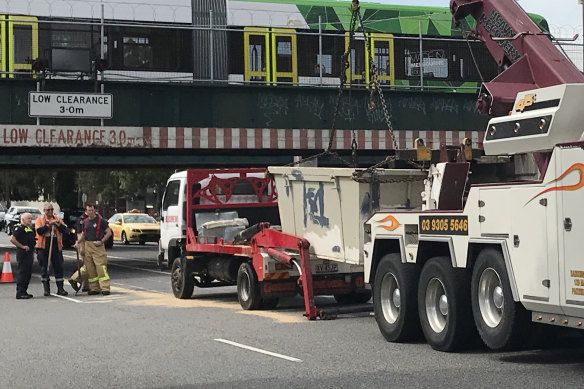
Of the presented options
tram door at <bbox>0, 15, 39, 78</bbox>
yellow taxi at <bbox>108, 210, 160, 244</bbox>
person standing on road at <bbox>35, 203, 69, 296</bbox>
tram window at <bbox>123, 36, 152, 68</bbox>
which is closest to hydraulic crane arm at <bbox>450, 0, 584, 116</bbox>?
person standing on road at <bbox>35, 203, 69, 296</bbox>

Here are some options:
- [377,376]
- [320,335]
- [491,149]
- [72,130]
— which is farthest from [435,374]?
[72,130]

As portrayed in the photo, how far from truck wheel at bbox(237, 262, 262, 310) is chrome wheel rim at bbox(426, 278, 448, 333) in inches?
210

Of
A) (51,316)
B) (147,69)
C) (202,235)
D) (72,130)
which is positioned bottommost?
(51,316)

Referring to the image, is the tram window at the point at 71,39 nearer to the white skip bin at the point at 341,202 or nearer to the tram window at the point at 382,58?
the tram window at the point at 382,58

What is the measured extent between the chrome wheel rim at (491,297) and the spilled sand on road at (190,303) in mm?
4745

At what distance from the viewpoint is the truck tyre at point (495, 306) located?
10109mm

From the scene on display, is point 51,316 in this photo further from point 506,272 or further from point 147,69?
point 147,69

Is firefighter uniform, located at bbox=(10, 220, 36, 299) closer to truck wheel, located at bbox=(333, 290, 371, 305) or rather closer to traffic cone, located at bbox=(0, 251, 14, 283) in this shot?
traffic cone, located at bbox=(0, 251, 14, 283)

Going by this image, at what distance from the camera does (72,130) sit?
24750 mm

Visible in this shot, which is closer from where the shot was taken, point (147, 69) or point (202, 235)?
point (202, 235)

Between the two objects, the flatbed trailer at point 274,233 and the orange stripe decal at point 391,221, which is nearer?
the orange stripe decal at point 391,221

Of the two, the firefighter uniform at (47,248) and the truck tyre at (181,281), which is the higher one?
the firefighter uniform at (47,248)

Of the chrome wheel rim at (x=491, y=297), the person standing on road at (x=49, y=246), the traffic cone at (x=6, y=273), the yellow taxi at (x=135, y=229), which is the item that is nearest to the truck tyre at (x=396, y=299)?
the chrome wheel rim at (x=491, y=297)

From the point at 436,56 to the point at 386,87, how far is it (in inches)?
62.1
